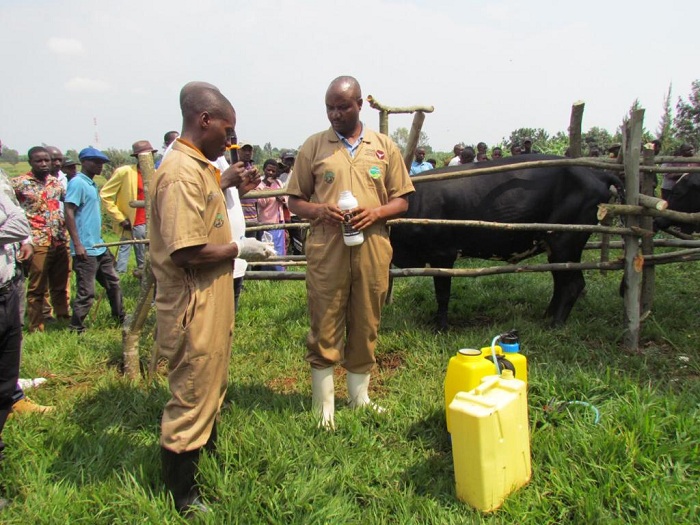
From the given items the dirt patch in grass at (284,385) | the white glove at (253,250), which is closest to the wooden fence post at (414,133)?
the dirt patch in grass at (284,385)

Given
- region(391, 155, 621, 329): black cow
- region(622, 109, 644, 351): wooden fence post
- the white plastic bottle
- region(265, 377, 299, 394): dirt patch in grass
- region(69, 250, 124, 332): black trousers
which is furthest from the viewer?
region(69, 250, 124, 332): black trousers

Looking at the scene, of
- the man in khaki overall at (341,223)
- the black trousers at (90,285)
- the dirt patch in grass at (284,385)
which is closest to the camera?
the man in khaki overall at (341,223)

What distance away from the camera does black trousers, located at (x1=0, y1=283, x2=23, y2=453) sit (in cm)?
247

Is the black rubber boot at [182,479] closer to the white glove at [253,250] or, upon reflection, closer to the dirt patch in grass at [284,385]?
the white glove at [253,250]

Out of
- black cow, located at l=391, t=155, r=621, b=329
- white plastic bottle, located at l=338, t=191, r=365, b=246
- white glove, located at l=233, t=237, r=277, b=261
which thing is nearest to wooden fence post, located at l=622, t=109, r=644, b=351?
black cow, located at l=391, t=155, r=621, b=329

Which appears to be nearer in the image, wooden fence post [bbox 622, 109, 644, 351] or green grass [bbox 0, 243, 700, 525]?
green grass [bbox 0, 243, 700, 525]

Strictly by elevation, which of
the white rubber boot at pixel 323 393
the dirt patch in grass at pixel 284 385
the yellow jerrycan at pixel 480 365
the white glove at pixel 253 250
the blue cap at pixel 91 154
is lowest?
the dirt patch in grass at pixel 284 385

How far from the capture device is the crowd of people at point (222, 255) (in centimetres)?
200

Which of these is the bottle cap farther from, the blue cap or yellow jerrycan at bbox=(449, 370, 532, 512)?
the blue cap

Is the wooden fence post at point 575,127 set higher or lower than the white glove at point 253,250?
higher

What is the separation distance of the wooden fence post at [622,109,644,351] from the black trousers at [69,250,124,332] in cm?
474

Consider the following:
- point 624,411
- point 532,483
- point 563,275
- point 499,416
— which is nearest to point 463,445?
point 499,416

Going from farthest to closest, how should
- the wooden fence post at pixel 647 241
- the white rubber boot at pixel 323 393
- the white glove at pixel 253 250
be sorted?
the wooden fence post at pixel 647 241, the white rubber boot at pixel 323 393, the white glove at pixel 253 250

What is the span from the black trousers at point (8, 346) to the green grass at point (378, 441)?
1.05ft
